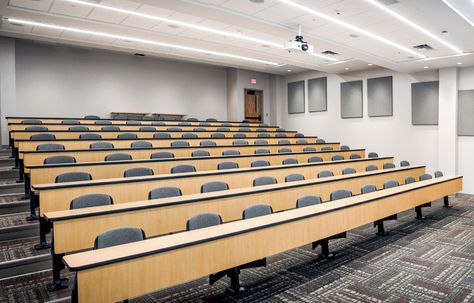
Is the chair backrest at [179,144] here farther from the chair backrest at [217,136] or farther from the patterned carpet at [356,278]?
the patterned carpet at [356,278]

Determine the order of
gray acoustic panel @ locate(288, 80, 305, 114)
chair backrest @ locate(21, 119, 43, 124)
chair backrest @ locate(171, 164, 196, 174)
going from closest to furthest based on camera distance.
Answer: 1. chair backrest @ locate(171, 164, 196, 174)
2. chair backrest @ locate(21, 119, 43, 124)
3. gray acoustic panel @ locate(288, 80, 305, 114)

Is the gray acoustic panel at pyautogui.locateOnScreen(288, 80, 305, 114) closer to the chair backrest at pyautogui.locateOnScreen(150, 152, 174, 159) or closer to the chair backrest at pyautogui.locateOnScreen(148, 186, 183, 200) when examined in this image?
the chair backrest at pyautogui.locateOnScreen(150, 152, 174, 159)

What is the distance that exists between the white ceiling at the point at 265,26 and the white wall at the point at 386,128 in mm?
1090

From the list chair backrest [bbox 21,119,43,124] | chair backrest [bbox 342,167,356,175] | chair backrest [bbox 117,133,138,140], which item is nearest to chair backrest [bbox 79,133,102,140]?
chair backrest [bbox 117,133,138,140]

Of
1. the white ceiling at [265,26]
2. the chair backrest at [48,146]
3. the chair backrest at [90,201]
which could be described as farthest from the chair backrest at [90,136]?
the chair backrest at [90,201]

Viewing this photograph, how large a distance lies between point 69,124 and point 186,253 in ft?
23.4

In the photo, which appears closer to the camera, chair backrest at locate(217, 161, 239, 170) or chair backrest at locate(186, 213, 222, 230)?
chair backrest at locate(186, 213, 222, 230)

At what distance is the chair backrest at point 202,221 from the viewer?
3.32m

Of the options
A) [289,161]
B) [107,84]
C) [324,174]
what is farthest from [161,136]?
[324,174]

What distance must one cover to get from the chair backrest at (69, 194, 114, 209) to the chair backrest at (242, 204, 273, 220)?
61.6 inches

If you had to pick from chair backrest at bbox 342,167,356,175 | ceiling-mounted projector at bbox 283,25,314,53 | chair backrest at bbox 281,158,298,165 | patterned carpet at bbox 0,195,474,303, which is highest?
ceiling-mounted projector at bbox 283,25,314,53

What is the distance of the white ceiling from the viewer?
5.52 meters

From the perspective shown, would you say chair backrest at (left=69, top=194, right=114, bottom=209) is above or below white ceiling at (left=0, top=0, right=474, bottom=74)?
below

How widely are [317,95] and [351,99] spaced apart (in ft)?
4.55
